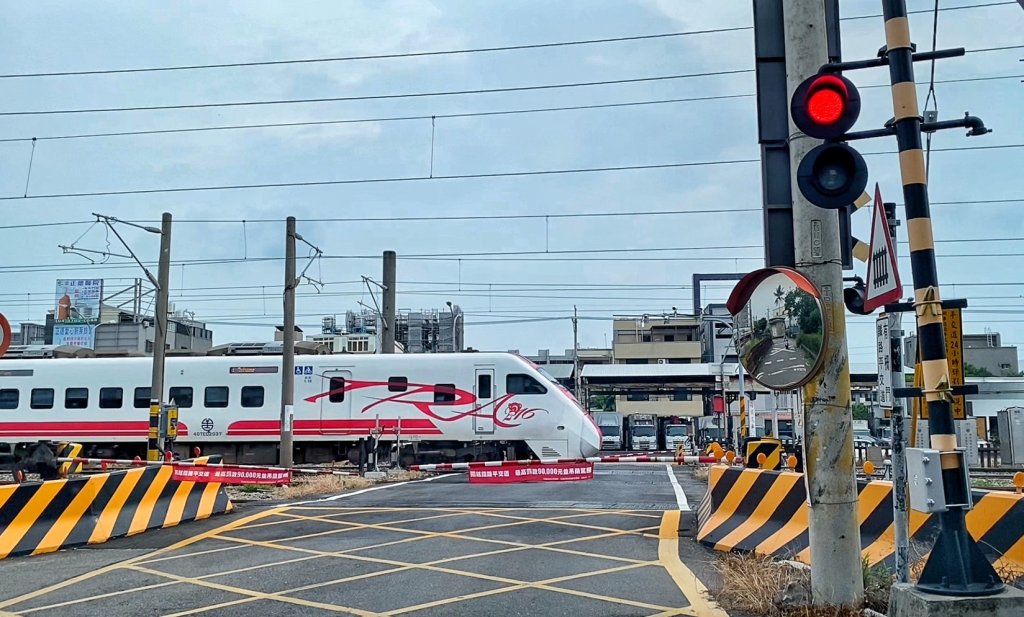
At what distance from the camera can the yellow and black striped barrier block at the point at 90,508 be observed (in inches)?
385

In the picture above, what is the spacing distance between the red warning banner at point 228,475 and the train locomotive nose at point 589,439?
399 inches

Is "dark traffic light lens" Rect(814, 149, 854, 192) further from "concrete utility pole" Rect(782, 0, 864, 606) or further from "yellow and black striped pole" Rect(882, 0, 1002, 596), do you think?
"concrete utility pole" Rect(782, 0, 864, 606)

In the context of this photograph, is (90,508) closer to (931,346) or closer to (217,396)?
(931,346)

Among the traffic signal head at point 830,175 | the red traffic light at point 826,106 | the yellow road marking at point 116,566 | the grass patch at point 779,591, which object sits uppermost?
the red traffic light at point 826,106

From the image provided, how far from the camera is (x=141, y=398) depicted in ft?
89.5

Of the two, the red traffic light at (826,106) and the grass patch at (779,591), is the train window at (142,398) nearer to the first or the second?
the grass patch at (779,591)

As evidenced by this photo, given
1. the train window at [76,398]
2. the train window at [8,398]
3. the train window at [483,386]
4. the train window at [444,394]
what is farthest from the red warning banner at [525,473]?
the train window at [8,398]

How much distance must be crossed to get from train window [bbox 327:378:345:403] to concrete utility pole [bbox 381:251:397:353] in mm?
6243

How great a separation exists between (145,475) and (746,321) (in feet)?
28.1

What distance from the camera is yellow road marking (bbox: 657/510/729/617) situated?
655 cm

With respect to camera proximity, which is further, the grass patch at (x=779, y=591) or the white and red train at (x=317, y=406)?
the white and red train at (x=317, y=406)

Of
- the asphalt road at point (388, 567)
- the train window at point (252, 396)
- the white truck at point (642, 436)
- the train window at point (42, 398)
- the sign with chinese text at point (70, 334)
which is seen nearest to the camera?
the asphalt road at point (388, 567)

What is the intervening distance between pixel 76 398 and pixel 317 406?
7.71 metres

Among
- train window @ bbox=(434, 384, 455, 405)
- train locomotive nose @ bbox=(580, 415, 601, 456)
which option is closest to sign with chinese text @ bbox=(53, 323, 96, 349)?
train window @ bbox=(434, 384, 455, 405)
